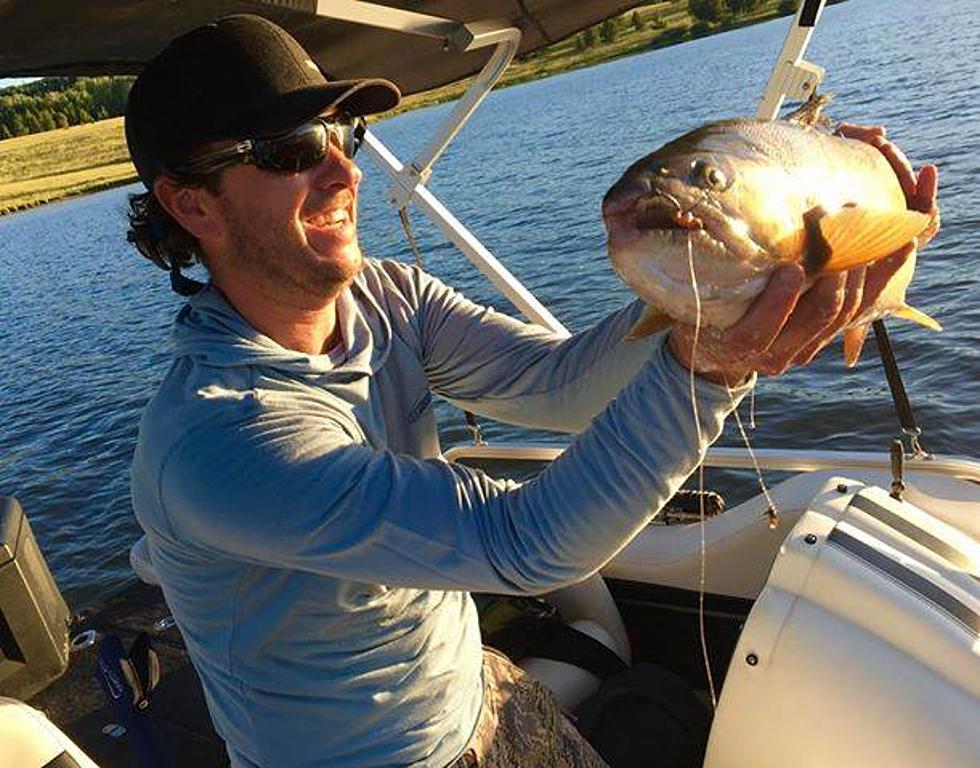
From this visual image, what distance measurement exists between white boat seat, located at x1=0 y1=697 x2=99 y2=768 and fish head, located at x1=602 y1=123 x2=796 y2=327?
7.95 ft

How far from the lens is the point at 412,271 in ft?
9.23

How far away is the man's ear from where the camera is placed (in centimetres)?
221

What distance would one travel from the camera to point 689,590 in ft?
13.4

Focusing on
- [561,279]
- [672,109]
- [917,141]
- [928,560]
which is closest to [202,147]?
[928,560]

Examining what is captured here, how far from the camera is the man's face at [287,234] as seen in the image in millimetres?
2166

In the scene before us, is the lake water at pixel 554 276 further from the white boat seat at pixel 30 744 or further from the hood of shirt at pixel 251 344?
the white boat seat at pixel 30 744

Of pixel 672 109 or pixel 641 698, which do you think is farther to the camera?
pixel 672 109

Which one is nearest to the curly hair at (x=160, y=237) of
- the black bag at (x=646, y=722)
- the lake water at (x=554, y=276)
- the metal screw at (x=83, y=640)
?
the lake water at (x=554, y=276)

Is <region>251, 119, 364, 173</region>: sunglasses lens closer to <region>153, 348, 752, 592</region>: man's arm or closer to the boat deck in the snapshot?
<region>153, 348, 752, 592</region>: man's arm

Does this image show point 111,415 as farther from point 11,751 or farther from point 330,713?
point 330,713

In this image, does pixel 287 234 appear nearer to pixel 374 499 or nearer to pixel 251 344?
pixel 251 344

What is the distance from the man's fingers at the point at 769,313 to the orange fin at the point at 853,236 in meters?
0.08

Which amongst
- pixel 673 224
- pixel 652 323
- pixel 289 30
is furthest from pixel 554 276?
pixel 673 224

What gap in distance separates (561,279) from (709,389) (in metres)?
14.9
